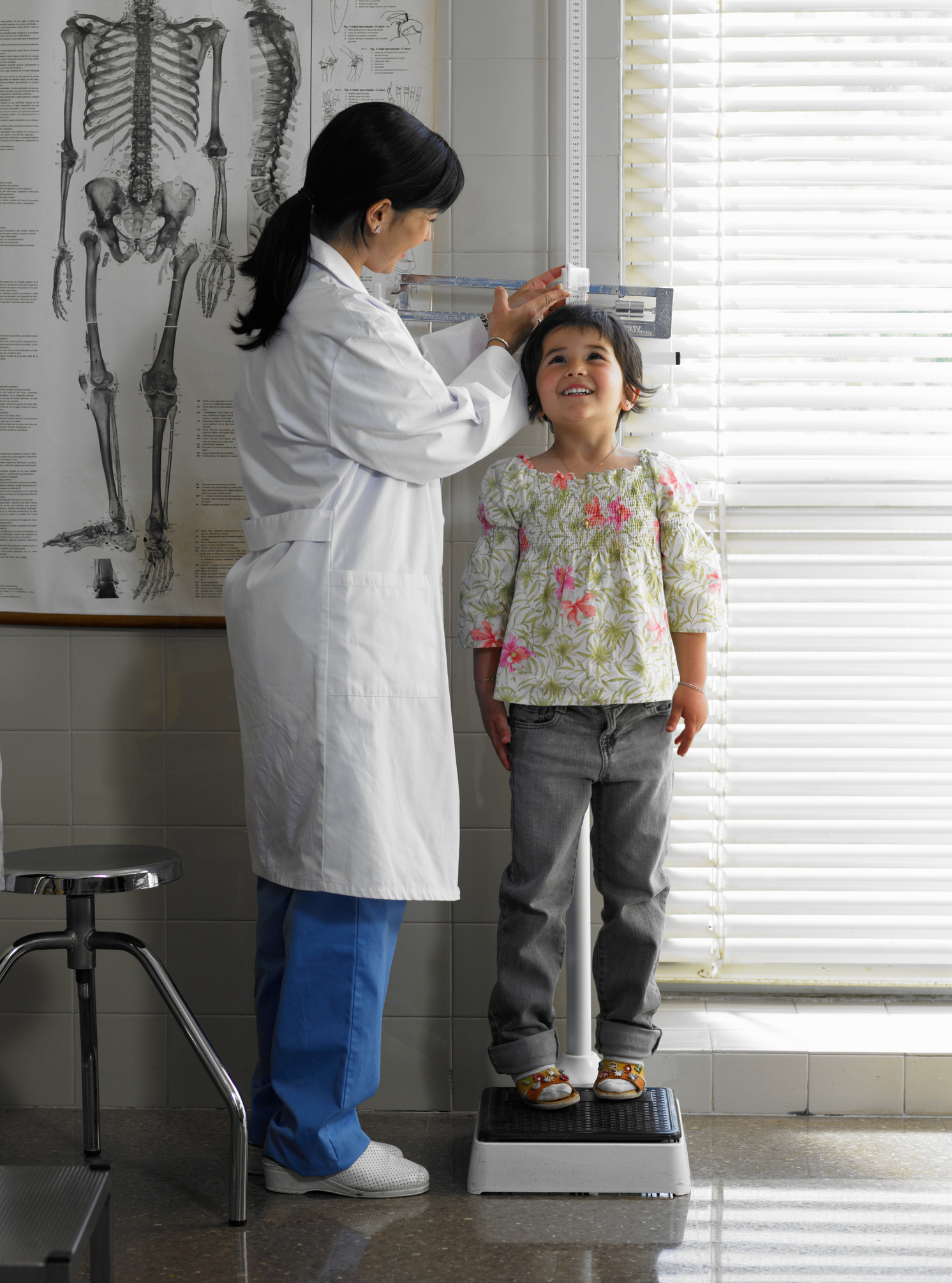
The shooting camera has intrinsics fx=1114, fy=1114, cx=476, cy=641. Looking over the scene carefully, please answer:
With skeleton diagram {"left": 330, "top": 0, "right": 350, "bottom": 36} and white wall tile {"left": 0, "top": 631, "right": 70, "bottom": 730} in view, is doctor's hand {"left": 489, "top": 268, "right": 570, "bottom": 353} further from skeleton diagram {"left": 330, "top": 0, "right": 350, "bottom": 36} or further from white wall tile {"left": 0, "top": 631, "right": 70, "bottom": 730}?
white wall tile {"left": 0, "top": 631, "right": 70, "bottom": 730}

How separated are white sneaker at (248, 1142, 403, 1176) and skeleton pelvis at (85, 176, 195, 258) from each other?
154 centimetres

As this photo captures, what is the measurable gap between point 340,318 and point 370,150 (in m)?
0.27

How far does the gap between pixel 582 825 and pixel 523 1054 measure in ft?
1.21

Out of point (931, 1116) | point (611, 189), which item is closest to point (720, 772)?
point (931, 1116)

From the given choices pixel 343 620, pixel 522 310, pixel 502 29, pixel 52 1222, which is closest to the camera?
pixel 52 1222

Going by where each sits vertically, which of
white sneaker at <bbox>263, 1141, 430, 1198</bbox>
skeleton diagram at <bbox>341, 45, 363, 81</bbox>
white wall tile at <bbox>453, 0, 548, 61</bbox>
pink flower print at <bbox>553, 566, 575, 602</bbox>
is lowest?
white sneaker at <bbox>263, 1141, 430, 1198</bbox>

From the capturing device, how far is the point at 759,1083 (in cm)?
199

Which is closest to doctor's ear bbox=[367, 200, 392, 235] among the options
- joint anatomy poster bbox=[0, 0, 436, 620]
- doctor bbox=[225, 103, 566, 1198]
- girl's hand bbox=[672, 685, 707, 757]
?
doctor bbox=[225, 103, 566, 1198]

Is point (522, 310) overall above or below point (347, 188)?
below

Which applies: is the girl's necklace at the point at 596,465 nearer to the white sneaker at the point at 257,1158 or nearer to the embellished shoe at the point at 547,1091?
the embellished shoe at the point at 547,1091

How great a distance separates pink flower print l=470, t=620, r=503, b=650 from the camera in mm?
1803

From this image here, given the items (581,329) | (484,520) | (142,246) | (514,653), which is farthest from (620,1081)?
(142,246)

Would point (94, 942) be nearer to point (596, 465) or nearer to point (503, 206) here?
point (596, 465)

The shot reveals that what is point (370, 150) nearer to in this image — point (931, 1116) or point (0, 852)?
point (0, 852)
